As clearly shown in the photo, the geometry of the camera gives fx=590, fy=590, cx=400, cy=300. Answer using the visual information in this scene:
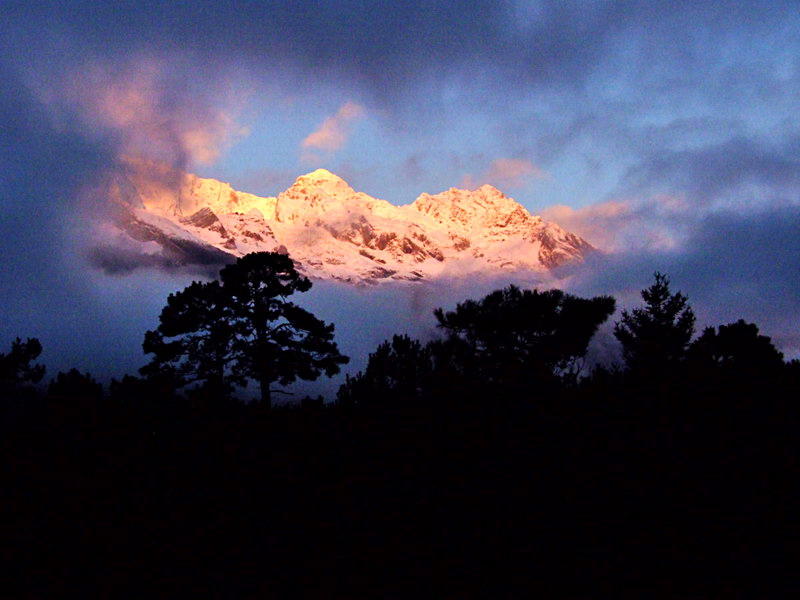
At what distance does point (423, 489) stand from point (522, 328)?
25464mm

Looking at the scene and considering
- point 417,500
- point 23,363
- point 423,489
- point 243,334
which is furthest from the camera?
point 23,363

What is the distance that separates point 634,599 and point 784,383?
7.30 meters

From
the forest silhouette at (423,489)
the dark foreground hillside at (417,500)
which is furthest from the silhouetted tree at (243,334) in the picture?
the dark foreground hillside at (417,500)

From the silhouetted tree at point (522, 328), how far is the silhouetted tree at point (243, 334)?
7.33 m

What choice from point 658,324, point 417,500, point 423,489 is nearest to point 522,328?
point 658,324

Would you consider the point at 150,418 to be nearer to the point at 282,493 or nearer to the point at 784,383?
the point at 282,493

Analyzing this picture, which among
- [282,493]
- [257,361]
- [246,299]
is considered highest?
[246,299]

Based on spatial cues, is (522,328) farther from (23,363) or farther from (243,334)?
(23,363)

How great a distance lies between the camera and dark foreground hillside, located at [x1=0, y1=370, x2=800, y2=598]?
5.55 meters

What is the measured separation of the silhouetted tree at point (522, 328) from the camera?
31500mm

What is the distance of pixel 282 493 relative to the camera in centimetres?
734

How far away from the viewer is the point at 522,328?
32.0 m

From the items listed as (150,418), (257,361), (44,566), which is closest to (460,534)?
(44,566)

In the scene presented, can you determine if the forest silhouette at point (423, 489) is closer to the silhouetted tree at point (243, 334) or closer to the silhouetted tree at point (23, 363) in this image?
the silhouetted tree at point (243, 334)
